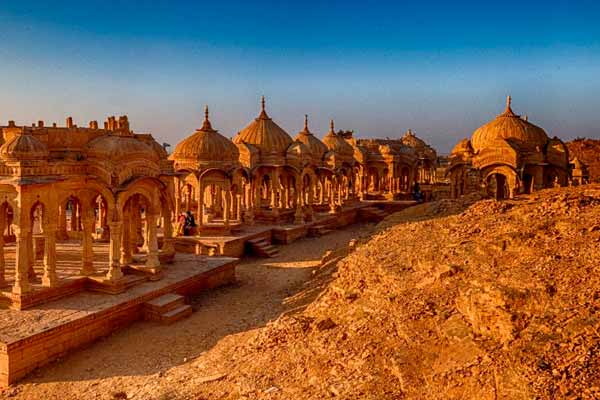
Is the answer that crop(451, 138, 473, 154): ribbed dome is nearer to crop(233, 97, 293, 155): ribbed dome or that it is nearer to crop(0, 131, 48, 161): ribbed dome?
crop(233, 97, 293, 155): ribbed dome

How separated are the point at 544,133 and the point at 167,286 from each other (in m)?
21.8

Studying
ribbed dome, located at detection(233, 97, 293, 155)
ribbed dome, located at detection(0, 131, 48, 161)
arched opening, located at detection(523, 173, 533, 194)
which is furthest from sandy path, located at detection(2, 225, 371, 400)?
arched opening, located at detection(523, 173, 533, 194)

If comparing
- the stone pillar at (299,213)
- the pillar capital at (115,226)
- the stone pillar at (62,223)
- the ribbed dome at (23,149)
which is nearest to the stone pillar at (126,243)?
the pillar capital at (115,226)

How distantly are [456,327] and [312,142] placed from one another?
24023mm

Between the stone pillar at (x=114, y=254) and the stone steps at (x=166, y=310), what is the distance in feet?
3.68

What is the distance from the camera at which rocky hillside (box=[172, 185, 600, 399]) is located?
21.1 feet

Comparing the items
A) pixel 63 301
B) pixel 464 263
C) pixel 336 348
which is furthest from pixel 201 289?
pixel 464 263

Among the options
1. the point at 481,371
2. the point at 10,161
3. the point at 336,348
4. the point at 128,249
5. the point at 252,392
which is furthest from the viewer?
the point at 128,249

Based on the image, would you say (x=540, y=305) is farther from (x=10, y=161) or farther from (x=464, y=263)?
(x=10, y=161)

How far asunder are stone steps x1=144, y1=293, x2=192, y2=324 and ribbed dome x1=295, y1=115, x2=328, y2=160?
1872 cm

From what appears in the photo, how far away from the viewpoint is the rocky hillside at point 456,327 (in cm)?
642

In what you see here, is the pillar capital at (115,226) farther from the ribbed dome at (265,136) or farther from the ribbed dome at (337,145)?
the ribbed dome at (337,145)

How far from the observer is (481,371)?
6.57 m

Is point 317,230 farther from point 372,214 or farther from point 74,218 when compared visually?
point 74,218
